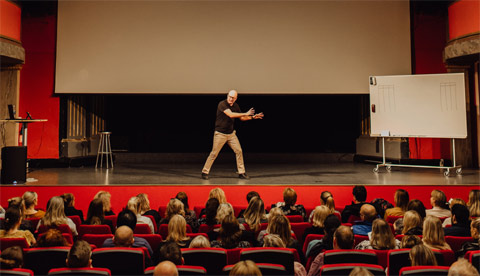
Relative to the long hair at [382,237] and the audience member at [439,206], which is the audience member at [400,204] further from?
the long hair at [382,237]

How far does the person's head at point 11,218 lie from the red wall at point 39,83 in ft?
19.3

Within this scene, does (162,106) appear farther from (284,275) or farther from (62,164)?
(284,275)

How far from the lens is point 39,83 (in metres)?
8.20

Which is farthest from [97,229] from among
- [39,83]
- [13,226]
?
[39,83]

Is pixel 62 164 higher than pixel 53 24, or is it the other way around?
pixel 53 24

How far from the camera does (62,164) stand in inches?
325

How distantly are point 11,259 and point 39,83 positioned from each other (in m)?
6.98

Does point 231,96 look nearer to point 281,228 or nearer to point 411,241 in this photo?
point 281,228

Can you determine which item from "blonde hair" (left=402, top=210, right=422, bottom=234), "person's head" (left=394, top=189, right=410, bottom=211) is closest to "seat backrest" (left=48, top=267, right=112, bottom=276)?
"blonde hair" (left=402, top=210, right=422, bottom=234)

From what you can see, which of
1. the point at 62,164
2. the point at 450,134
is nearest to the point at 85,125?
the point at 62,164

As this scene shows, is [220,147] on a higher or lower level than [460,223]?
higher

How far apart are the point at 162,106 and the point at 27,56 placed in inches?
133

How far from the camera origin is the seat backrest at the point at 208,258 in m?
2.43

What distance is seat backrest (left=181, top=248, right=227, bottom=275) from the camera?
7.97ft
